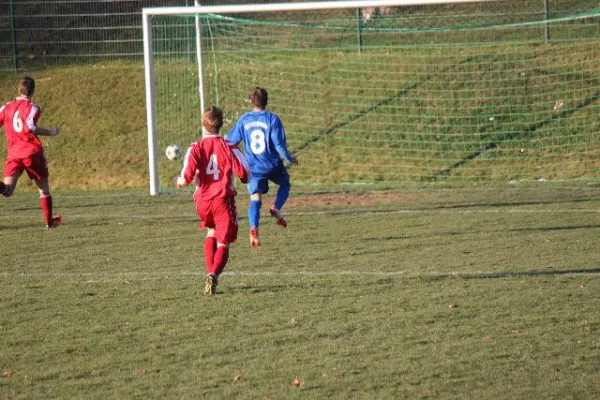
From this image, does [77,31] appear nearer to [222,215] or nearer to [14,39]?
[14,39]

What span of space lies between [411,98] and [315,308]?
1315 cm

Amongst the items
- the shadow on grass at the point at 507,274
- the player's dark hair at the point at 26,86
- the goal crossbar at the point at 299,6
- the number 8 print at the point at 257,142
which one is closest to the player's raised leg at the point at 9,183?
the player's dark hair at the point at 26,86

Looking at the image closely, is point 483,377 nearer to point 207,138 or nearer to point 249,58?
point 207,138

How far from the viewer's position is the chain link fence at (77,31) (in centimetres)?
2373

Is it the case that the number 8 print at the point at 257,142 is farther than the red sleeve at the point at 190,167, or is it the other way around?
the number 8 print at the point at 257,142

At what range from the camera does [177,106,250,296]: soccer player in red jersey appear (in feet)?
29.7

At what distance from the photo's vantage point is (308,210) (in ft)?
50.2

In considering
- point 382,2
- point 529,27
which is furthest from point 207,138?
point 529,27

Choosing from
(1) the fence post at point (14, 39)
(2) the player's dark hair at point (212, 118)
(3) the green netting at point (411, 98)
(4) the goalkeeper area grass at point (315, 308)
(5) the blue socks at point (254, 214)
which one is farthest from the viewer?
(1) the fence post at point (14, 39)

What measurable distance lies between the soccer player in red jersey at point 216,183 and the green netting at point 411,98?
10.2 metres

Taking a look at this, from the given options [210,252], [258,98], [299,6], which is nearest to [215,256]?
[210,252]

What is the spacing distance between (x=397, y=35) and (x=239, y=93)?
13.3 ft

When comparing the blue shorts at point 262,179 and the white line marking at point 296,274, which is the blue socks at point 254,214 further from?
the white line marking at point 296,274

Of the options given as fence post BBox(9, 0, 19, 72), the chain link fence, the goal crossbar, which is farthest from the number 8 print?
fence post BBox(9, 0, 19, 72)
